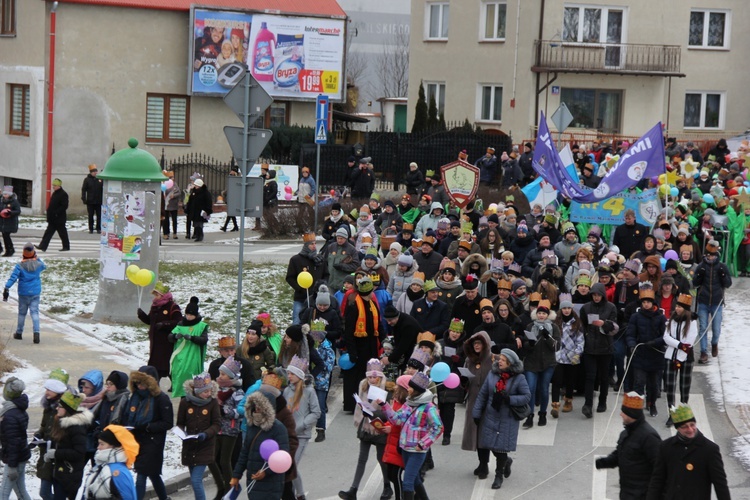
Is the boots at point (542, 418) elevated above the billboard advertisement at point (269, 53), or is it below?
below

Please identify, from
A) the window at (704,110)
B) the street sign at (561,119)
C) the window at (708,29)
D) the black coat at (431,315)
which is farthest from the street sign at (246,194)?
the window at (704,110)

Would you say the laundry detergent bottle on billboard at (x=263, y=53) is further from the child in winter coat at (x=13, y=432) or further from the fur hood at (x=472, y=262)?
the child in winter coat at (x=13, y=432)

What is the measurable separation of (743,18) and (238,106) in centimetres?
3372

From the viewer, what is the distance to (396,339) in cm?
1459

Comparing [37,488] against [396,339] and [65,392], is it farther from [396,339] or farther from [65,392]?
[396,339]

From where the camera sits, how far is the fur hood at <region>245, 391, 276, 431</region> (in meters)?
10.5

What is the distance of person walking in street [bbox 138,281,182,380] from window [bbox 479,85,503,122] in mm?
29960

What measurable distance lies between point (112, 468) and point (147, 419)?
5.66ft

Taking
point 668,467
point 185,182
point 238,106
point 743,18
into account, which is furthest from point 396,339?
point 743,18

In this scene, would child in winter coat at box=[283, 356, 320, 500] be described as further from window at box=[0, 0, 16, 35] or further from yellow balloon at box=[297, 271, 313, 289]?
window at box=[0, 0, 16, 35]

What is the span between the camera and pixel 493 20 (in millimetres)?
43375

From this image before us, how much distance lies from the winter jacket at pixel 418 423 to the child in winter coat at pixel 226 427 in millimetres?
1522

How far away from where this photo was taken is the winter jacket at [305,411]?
11.8m

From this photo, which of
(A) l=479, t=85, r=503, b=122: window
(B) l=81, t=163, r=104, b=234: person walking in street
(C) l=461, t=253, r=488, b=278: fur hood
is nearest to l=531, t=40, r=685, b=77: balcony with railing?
(A) l=479, t=85, r=503, b=122: window
